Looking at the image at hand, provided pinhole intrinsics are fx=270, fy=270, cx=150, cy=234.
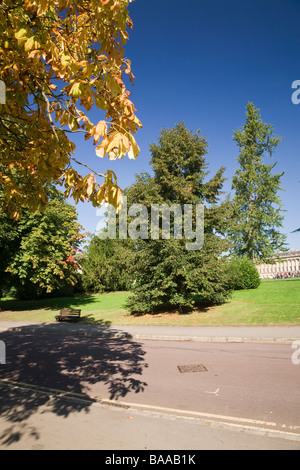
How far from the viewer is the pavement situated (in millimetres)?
10156

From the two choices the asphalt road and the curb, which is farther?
the curb

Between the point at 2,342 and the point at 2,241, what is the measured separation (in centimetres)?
1091

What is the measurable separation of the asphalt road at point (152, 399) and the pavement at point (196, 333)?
1247 millimetres

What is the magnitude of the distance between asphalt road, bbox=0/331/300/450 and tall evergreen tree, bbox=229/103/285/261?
2942cm

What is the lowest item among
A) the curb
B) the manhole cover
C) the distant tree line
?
the curb

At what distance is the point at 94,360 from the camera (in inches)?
313

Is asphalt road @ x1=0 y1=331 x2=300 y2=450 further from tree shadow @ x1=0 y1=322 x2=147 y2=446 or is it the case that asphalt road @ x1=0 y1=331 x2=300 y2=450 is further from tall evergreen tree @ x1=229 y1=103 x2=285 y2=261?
tall evergreen tree @ x1=229 y1=103 x2=285 y2=261

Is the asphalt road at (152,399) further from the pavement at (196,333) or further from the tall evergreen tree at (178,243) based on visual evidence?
the tall evergreen tree at (178,243)

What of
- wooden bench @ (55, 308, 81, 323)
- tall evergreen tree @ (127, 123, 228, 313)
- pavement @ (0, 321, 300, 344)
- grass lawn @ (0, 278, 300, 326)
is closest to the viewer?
pavement @ (0, 321, 300, 344)

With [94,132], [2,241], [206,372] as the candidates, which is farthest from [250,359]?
[2,241]

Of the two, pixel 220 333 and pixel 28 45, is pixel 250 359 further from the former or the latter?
pixel 28 45

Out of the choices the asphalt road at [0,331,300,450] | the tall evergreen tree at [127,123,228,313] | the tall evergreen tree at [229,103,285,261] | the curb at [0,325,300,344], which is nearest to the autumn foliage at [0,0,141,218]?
the asphalt road at [0,331,300,450]

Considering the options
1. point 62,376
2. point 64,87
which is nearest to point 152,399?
point 62,376

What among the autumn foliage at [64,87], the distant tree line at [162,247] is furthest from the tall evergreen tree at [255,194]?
the autumn foliage at [64,87]
